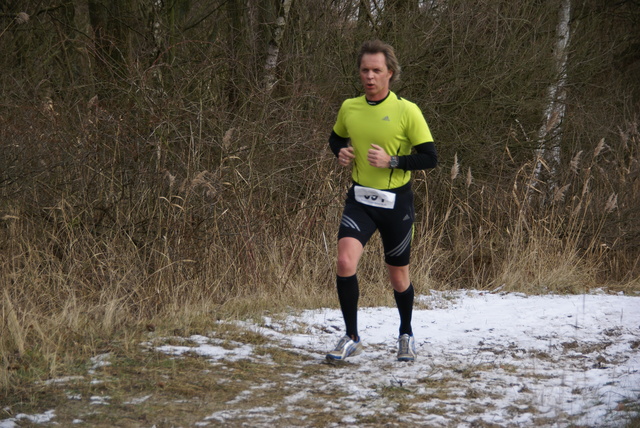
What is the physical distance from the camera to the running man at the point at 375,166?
485 cm

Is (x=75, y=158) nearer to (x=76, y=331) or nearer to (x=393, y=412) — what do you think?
(x=76, y=331)

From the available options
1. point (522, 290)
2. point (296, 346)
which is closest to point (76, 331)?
point (296, 346)

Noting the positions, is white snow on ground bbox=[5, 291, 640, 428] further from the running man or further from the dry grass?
the running man

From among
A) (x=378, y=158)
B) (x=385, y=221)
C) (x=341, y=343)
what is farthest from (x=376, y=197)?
(x=341, y=343)

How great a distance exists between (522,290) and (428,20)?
377cm

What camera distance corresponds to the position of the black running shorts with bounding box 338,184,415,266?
4.92 metres

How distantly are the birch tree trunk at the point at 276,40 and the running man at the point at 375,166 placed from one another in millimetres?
4152

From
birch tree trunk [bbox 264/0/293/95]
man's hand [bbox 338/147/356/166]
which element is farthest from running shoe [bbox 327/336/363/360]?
birch tree trunk [bbox 264/0/293/95]

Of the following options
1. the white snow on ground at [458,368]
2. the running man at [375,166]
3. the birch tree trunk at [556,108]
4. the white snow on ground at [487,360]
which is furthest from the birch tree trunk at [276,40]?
the running man at [375,166]

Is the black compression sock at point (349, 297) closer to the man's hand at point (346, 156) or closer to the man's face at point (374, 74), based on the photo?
the man's hand at point (346, 156)

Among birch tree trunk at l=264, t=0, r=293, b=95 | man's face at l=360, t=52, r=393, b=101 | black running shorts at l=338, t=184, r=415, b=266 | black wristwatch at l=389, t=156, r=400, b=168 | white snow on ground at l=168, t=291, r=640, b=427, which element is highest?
birch tree trunk at l=264, t=0, r=293, b=95

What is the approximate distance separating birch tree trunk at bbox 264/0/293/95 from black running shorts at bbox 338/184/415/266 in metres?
4.27

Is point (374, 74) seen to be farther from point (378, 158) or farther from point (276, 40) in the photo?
point (276, 40)

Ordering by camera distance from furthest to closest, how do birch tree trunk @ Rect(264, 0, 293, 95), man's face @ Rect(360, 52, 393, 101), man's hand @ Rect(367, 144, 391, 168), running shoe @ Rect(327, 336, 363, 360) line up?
birch tree trunk @ Rect(264, 0, 293, 95), running shoe @ Rect(327, 336, 363, 360), man's face @ Rect(360, 52, 393, 101), man's hand @ Rect(367, 144, 391, 168)
